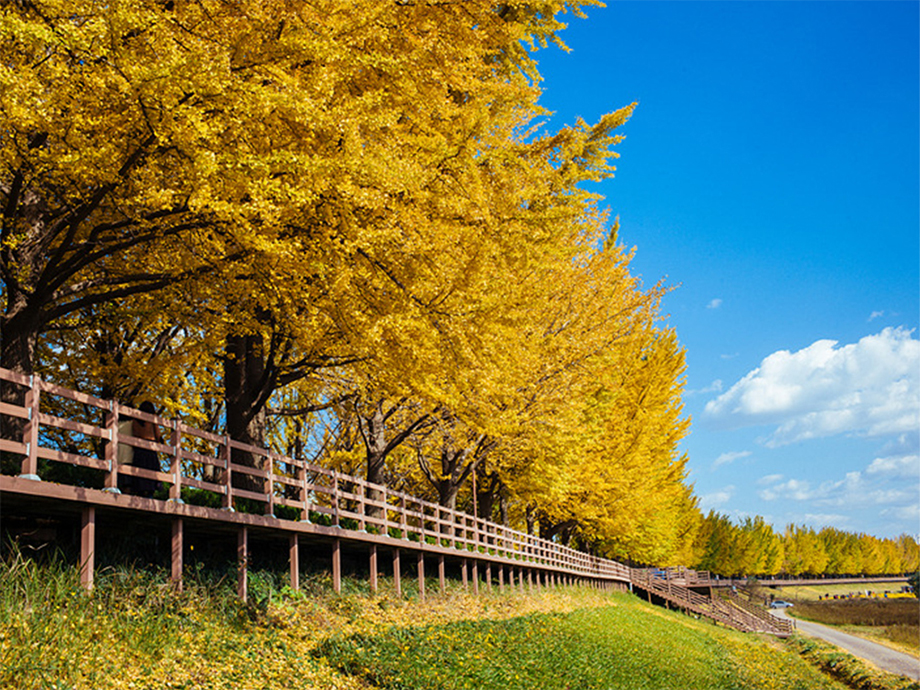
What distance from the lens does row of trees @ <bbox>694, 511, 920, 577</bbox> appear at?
9542 cm

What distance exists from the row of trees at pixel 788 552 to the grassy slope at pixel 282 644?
72.4 m

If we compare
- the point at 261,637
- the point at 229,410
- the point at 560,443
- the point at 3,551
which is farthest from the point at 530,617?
the point at 3,551

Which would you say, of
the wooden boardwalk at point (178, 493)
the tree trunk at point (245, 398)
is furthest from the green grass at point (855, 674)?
the tree trunk at point (245, 398)

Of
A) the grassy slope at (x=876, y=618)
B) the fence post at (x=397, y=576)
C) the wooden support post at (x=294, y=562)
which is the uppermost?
the wooden support post at (x=294, y=562)

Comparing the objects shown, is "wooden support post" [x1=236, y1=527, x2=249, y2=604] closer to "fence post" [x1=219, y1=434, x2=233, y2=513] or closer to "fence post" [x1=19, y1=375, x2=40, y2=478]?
"fence post" [x1=219, y1=434, x2=233, y2=513]

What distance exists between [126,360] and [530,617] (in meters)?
11.0

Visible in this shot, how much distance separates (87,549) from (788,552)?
14203cm

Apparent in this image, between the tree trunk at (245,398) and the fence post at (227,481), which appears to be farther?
the tree trunk at (245,398)

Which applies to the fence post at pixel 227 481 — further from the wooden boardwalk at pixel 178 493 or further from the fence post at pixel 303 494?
the fence post at pixel 303 494

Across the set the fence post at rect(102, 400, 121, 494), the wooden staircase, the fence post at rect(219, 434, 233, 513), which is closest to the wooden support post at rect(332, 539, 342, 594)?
the fence post at rect(219, 434, 233, 513)

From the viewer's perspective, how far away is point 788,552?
133375 mm

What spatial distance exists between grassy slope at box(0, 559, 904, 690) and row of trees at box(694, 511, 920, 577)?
2850 inches

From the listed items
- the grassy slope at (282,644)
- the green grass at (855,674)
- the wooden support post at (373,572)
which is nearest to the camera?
the grassy slope at (282,644)

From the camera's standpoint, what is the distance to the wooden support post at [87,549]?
8.70m
